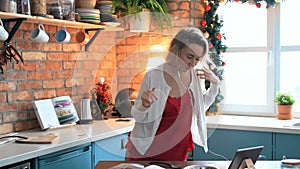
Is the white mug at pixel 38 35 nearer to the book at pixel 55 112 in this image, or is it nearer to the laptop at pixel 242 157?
the book at pixel 55 112

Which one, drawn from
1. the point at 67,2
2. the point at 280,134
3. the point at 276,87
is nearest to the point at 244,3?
the point at 276,87


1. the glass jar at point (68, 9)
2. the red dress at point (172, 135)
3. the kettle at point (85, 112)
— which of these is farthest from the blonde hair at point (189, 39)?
the kettle at point (85, 112)

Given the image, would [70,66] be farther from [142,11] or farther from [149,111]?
[149,111]

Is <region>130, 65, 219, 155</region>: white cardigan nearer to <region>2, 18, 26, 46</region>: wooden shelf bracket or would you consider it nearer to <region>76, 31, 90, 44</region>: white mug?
<region>2, 18, 26, 46</region>: wooden shelf bracket

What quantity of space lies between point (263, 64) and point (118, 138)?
176 centimetres

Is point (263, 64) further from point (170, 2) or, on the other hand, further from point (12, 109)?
point (12, 109)

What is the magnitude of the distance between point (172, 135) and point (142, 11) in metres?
1.68

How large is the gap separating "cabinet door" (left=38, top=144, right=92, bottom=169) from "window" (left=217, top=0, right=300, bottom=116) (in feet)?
5.44

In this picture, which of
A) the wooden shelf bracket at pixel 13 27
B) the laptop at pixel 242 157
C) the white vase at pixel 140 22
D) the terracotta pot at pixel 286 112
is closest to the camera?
the laptop at pixel 242 157

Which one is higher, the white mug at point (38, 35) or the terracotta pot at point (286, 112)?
the white mug at point (38, 35)

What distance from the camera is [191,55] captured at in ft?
7.15

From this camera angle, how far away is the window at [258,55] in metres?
3.86

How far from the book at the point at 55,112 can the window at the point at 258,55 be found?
1.50 m

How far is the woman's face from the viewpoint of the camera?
218cm
